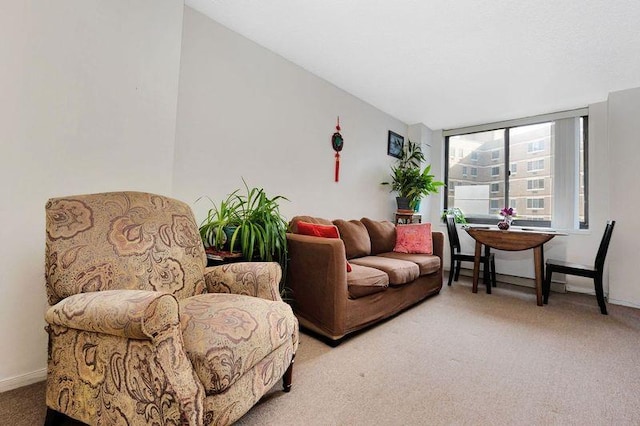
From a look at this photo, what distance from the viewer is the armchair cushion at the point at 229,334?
3.21 feet

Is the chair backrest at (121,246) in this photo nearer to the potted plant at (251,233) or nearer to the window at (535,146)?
the potted plant at (251,233)

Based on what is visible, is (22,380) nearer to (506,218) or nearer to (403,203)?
(403,203)

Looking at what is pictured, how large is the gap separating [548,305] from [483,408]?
94.2 inches

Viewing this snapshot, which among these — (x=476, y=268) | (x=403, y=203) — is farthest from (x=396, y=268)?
(x=403, y=203)

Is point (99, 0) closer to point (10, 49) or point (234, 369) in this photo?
point (10, 49)

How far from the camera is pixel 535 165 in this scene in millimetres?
4152

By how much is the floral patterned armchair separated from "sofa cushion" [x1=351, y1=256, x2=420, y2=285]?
1239 mm

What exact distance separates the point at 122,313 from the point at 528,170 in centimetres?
503

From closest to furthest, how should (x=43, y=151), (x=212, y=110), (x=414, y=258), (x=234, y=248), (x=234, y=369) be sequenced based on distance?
(x=234, y=369), (x=43, y=151), (x=234, y=248), (x=212, y=110), (x=414, y=258)

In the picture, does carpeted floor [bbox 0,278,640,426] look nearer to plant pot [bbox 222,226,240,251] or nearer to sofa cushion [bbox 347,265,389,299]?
sofa cushion [bbox 347,265,389,299]

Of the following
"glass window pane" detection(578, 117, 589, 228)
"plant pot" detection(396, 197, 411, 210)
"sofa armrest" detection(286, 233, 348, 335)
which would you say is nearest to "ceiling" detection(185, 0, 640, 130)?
"glass window pane" detection(578, 117, 589, 228)

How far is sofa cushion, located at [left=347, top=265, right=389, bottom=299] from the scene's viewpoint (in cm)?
211

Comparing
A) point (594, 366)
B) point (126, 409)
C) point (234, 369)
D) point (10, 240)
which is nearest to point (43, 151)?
point (10, 240)

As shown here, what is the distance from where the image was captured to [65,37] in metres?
1.57
